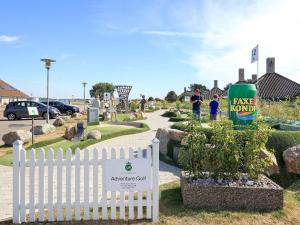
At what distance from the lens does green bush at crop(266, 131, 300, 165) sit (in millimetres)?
7469

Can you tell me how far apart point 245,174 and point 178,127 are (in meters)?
4.72

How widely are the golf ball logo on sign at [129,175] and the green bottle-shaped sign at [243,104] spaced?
428 cm

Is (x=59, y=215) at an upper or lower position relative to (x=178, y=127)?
lower

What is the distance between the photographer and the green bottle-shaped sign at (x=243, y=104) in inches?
323

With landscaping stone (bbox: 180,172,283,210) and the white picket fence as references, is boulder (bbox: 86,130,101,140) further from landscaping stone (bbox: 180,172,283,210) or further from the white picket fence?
landscaping stone (bbox: 180,172,283,210)

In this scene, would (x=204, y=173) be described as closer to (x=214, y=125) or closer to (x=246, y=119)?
(x=214, y=125)

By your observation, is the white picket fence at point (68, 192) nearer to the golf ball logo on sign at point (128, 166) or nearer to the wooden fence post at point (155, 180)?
the wooden fence post at point (155, 180)

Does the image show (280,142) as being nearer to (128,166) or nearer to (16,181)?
(128,166)

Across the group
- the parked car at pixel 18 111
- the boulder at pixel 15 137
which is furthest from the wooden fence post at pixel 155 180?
the parked car at pixel 18 111

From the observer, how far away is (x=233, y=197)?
502cm

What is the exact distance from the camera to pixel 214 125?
5.63 metres

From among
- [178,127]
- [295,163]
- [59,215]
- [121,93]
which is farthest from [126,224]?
[121,93]

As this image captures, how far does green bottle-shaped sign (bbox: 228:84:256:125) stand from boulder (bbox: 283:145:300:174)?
1315 mm

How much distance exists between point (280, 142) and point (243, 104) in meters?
1.35
